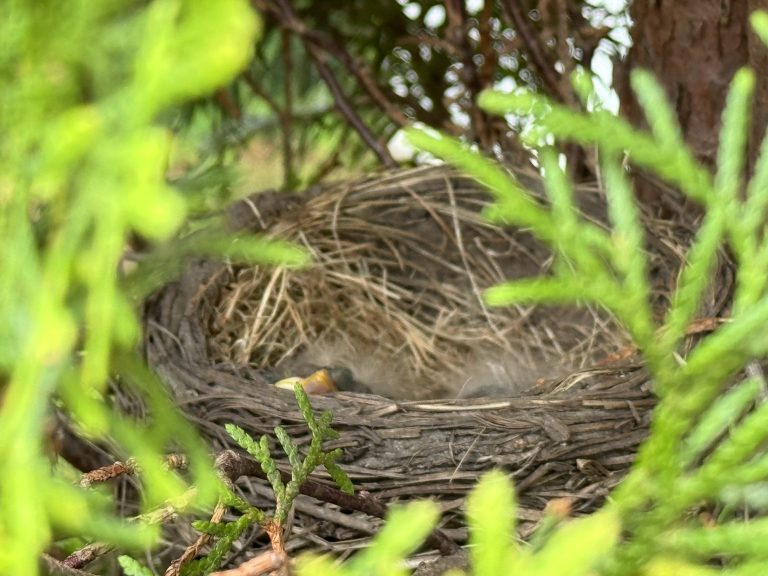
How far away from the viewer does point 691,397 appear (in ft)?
1.98

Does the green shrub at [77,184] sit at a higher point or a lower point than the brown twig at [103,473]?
higher

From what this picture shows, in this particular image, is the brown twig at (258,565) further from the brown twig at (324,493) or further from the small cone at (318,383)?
the small cone at (318,383)

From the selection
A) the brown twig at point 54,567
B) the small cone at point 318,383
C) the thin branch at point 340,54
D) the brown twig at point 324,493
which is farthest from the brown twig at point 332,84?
the brown twig at point 54,567

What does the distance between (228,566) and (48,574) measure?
0.41m

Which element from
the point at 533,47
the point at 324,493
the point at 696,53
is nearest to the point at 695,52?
the point at 696,53

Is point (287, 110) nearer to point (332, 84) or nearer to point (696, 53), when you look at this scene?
point (332, 84)

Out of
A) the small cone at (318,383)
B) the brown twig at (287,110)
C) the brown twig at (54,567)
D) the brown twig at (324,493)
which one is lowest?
the small cone at (318,383)

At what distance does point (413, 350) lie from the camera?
1799 mm

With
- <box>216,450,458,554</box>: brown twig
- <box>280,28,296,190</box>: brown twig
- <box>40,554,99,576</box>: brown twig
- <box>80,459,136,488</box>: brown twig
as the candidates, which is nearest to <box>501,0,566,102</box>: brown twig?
<box>280,28,296,190</box>: brown twig

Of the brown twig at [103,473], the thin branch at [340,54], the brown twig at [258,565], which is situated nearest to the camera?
the brown twig at [258,565]

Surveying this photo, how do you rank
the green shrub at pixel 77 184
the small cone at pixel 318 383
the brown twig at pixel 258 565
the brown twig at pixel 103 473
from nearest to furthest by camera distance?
the green shrub at pixel 77 184 < the brown twig at pixel 258 565 < the brown twig at pixel 103 473 < the small cone at pixel 318 383

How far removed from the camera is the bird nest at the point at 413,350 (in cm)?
108

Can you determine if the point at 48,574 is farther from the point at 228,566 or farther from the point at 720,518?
the point at 720,518

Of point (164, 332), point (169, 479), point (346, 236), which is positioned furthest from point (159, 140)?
point (346, 236)
